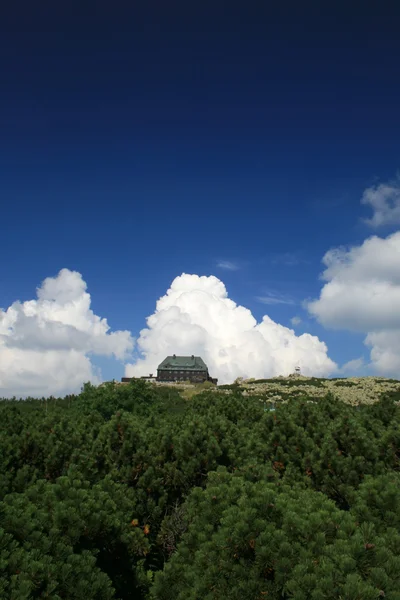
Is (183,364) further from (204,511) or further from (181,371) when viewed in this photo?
(204,511)

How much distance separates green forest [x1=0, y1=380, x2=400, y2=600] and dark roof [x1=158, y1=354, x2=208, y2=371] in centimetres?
9907

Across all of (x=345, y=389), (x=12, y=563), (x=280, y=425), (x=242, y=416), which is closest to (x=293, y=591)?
(x=12, y=563)

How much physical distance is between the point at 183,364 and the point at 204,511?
351 ft

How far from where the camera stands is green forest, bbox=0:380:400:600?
18.1 ft

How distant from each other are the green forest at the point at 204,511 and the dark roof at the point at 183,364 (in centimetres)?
9907

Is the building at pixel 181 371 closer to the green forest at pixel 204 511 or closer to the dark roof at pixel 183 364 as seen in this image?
the dark roof at pixel 183 364

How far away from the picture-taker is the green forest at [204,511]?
5.52m

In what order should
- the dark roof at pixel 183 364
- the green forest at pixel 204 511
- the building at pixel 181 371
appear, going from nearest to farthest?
the green forest at pixel 204 511 → the building at pixel 181 371 → the dark roof at pixel 183 364

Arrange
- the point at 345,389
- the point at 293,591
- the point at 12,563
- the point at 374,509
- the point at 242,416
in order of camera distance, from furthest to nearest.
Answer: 1. the point at 345,389
2. the point at 242,416
3. the point at 374,509
4. the point at 12,563
5. the point at 293,591

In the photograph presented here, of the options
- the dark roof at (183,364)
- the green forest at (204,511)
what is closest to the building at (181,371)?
the dark roof at (183,364)

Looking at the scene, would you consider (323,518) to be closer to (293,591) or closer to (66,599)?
(293,591)

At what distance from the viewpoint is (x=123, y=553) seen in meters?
7.95

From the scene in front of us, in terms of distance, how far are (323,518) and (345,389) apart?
47.9m

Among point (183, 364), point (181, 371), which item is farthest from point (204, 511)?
point (183, 364)
